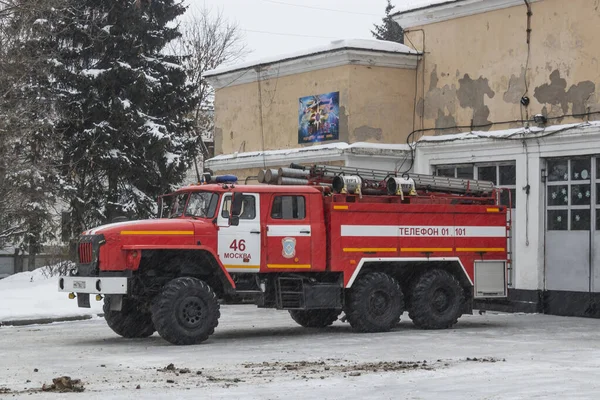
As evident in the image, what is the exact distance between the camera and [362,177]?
21.0 meters

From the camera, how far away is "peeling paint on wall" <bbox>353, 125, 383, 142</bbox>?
2830cm

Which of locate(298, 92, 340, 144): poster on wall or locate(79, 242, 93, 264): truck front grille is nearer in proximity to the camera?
locate(79, 242, 93, 264): truck front grille

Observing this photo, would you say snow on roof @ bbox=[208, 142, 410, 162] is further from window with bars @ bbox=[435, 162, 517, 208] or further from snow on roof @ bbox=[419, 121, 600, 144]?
window with bars @ bbox=[435, 162, 517, 208]

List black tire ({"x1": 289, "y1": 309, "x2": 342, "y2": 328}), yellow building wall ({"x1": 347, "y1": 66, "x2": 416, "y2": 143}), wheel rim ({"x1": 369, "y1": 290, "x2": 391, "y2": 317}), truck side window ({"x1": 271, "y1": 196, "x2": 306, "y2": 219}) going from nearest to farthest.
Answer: truck side window ({"x1": 271, "y1": 196, "x2": 306, "y2": 219})
wheel rim ({"x1": 369, "y1": 290, "x2": 391, "y2": 317})
black tire ({"x1": 289, "y1": 309, "x2": 342, "y2": 328})
yellow building wall ({"x1": 347, "y1": 66, "x2": 416, "y2": 143})

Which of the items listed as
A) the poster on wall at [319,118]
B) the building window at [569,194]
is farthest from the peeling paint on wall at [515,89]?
the poster on wall at [319,118]

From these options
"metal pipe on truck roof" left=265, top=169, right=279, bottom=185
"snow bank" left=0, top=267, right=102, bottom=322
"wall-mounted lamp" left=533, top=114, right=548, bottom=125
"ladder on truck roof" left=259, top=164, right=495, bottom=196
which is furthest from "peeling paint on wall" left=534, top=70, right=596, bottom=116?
"snow bank" left=0, top=267, right=102, bottom=322

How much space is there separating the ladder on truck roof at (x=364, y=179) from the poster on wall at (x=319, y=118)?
22.2 ft

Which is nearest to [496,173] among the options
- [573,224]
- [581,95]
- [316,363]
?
[573,224]

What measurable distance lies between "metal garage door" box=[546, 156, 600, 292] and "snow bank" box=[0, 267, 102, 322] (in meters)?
10.2

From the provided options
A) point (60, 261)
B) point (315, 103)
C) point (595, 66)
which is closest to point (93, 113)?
point (60, 261)

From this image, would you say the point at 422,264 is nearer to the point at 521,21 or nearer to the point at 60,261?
the point at 521,21

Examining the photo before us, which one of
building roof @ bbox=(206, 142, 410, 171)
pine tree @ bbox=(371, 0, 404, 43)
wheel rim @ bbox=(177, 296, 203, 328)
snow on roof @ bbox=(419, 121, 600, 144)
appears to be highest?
pine tree @ bbox=(371, 0, 404, 43)

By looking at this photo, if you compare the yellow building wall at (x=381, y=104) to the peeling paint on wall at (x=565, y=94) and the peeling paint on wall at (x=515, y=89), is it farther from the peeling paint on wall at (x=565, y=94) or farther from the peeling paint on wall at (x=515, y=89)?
the peeling paint on wall at (x=565, y=94)

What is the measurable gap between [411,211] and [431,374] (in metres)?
7.29
